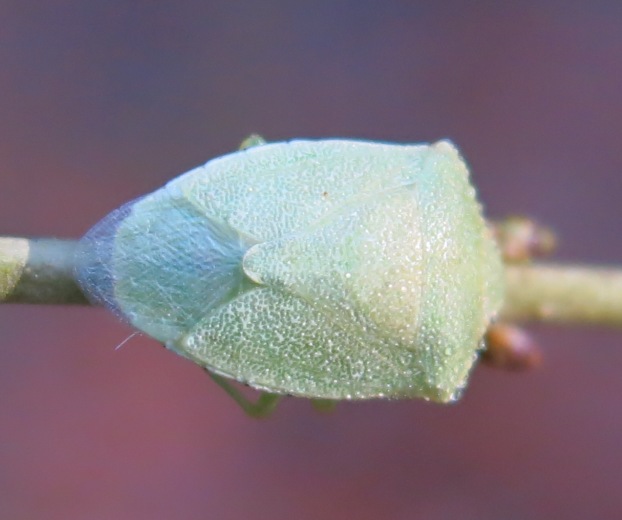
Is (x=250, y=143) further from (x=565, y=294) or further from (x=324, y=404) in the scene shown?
(x=565, y=294)

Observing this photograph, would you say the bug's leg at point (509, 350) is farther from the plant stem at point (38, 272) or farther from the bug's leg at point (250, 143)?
the plant stem at point (38, 272)

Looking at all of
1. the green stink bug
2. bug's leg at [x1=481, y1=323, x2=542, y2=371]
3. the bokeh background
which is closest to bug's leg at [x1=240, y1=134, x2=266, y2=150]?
the green stink bug

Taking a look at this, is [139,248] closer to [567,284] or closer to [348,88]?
[567,284]

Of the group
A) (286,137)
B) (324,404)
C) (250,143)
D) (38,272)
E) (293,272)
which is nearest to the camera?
(38,272)

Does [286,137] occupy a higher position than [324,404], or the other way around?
[286,137]

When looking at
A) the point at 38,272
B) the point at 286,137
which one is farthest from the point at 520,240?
the point at 286,137

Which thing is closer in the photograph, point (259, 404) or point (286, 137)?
point (259, 404)
